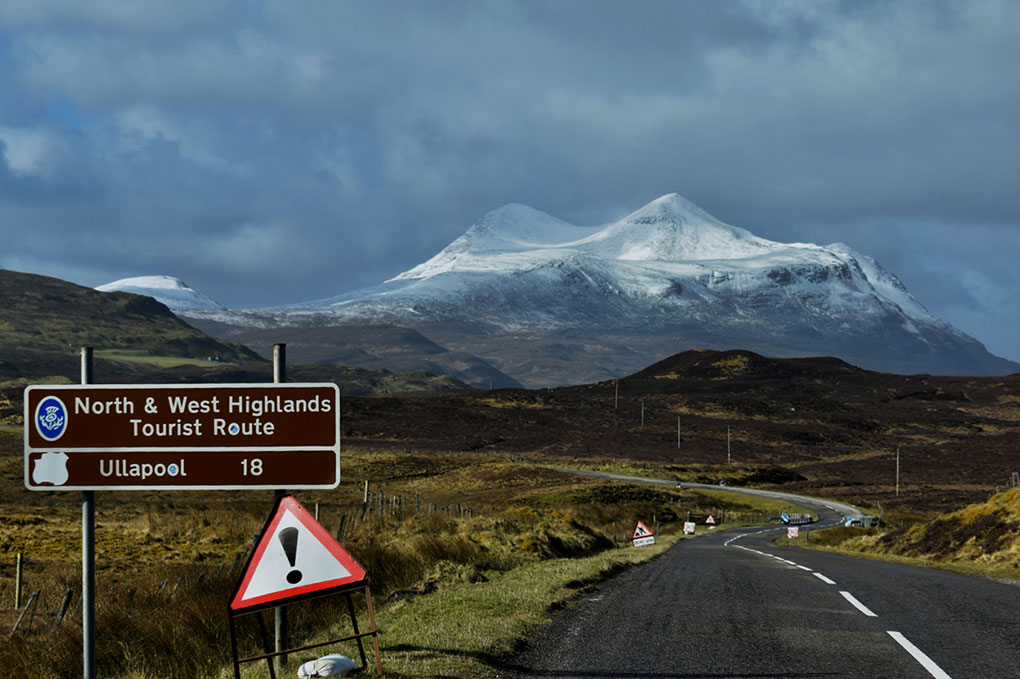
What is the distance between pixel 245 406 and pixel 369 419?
161020 millimetres

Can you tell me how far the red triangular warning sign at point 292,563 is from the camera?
823 centimetres

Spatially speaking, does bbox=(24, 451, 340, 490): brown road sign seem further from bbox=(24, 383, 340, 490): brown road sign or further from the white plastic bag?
the white plastic bag

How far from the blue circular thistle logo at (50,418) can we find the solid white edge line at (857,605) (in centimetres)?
1046

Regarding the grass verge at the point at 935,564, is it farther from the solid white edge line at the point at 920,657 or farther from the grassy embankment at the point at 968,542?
the solid white edge line at the point at 920,657

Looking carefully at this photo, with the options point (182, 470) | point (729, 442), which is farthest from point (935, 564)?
point (729, 442)

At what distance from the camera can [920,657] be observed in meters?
10.2

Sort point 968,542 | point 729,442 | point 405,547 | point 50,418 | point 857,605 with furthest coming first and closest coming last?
point 729,442 < point 968,542 < point 405,547 < point 857,605 < point 50,418

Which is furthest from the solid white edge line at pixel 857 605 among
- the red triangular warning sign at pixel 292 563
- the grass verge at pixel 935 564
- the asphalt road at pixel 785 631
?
the red triangular warning sign at pixel 292 563

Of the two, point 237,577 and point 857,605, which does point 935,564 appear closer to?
point 857,605

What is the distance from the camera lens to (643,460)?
147 metres

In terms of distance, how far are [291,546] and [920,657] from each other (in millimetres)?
6618

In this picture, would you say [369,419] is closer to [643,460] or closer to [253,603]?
[643,460]

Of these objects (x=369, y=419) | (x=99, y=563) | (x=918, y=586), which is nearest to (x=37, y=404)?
(x=918, y=586)

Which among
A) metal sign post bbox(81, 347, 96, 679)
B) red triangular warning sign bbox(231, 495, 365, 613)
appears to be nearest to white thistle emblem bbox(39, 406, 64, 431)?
metal sign post bbox(81, 347, 96, 679)
